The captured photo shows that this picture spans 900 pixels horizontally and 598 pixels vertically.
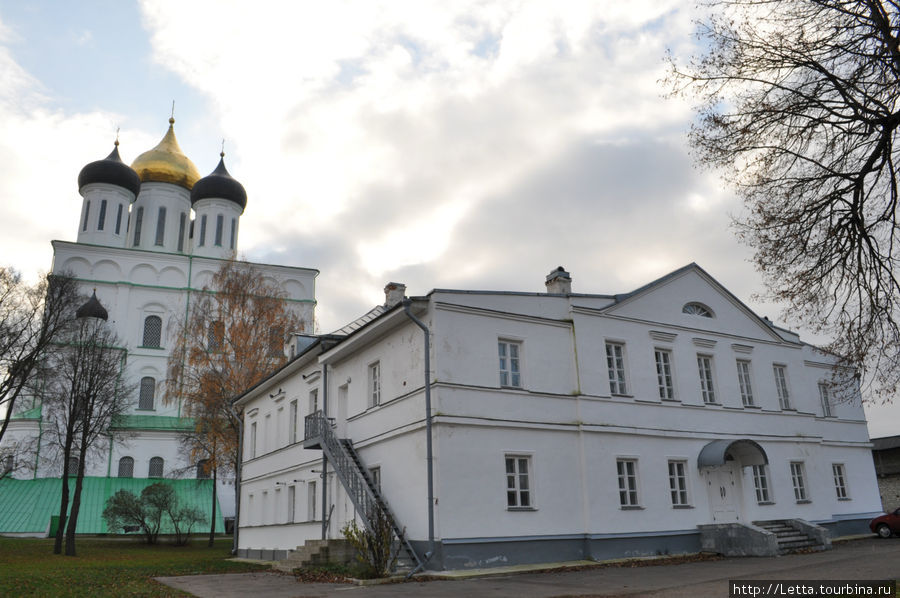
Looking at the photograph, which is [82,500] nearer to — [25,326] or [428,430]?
[25,326]

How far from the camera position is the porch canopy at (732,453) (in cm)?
1981

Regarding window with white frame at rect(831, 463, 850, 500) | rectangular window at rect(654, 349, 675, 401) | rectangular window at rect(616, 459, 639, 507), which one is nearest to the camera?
rectangular window at rect(616, 459, 639, 507)

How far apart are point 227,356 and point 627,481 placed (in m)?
21.0

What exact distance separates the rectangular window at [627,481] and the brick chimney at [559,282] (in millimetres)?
5019

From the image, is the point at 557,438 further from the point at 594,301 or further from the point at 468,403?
the point at 594,301

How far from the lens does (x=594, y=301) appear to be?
20.2m

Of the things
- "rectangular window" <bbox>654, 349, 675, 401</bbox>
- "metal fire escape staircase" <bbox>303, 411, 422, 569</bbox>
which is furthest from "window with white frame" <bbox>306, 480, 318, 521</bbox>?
"rectangular window" <bbox>654, 349, 675, 401</bbox>

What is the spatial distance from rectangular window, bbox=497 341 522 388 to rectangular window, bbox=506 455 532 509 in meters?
1.87

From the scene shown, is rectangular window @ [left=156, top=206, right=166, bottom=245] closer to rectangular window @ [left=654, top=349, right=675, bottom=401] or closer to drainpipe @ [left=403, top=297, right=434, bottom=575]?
drainpipe @ [left=403, top=297, right=434, bottom=575]

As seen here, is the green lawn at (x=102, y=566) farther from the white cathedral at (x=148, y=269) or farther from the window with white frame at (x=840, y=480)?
the window with white frame at (x=840, y=480)

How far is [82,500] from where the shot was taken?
135 feet

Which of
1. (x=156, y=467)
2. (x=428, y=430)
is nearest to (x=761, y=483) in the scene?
(x=428, y=430)

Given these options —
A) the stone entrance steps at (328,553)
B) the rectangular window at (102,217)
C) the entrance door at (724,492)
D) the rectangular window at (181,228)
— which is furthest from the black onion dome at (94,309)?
the entrance door at (724,492)

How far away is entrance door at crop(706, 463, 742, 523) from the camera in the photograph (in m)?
20.3
